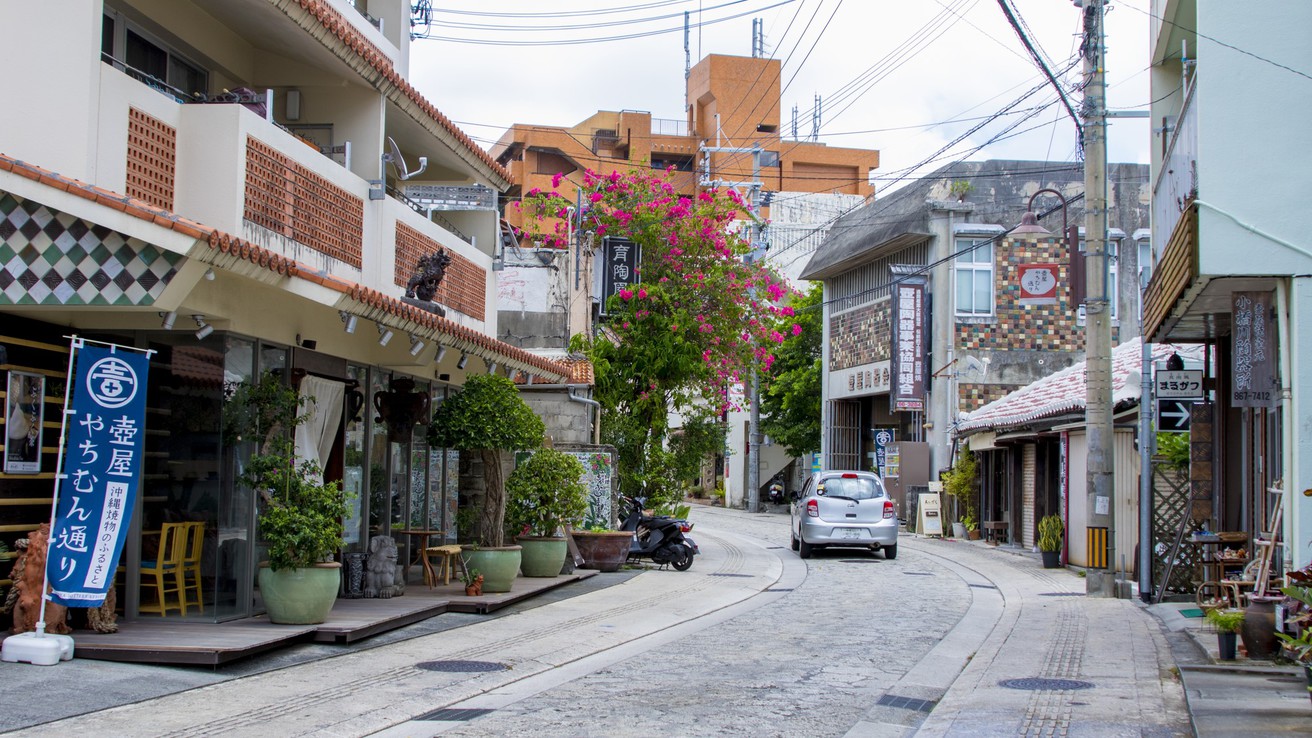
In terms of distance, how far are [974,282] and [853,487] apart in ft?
43.5

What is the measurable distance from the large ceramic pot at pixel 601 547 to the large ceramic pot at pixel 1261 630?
1106 centimetres

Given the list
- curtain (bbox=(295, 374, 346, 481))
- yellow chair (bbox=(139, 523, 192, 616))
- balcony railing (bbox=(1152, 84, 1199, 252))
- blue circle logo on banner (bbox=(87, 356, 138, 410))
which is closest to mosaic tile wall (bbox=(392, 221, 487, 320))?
curtain (bbox=(295, 374, 346, 481))

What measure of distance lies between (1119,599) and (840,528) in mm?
6995

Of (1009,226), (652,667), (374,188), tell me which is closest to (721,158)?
(1009,226)

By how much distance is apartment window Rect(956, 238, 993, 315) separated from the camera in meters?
34.9

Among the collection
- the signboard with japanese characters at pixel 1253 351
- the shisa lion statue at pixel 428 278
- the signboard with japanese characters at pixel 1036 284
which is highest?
the signboard with japanese characters at pixel 1036 284

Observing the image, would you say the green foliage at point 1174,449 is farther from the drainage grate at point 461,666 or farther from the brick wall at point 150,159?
the brick wall at point 150,159

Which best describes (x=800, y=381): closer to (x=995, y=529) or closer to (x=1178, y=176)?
(x=995, y=529)

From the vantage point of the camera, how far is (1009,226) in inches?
1371

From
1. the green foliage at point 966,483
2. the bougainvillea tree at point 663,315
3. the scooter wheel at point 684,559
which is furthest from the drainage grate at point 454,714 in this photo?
the green foliage at point 966,483

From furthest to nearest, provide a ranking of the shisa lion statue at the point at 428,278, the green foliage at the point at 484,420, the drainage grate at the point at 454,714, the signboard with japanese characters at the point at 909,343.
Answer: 1. the signboard with japanese characters at the point at 909,343
2. the green foliage at the point at 484,420
3. the shisa lion statue at the point at 428,278
4. the drainage grate at the point at 454,714

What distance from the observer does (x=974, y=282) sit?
3494 centimetres

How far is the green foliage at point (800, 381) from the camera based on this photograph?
158 feet

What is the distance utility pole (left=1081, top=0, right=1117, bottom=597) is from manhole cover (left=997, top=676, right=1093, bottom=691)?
772cm
